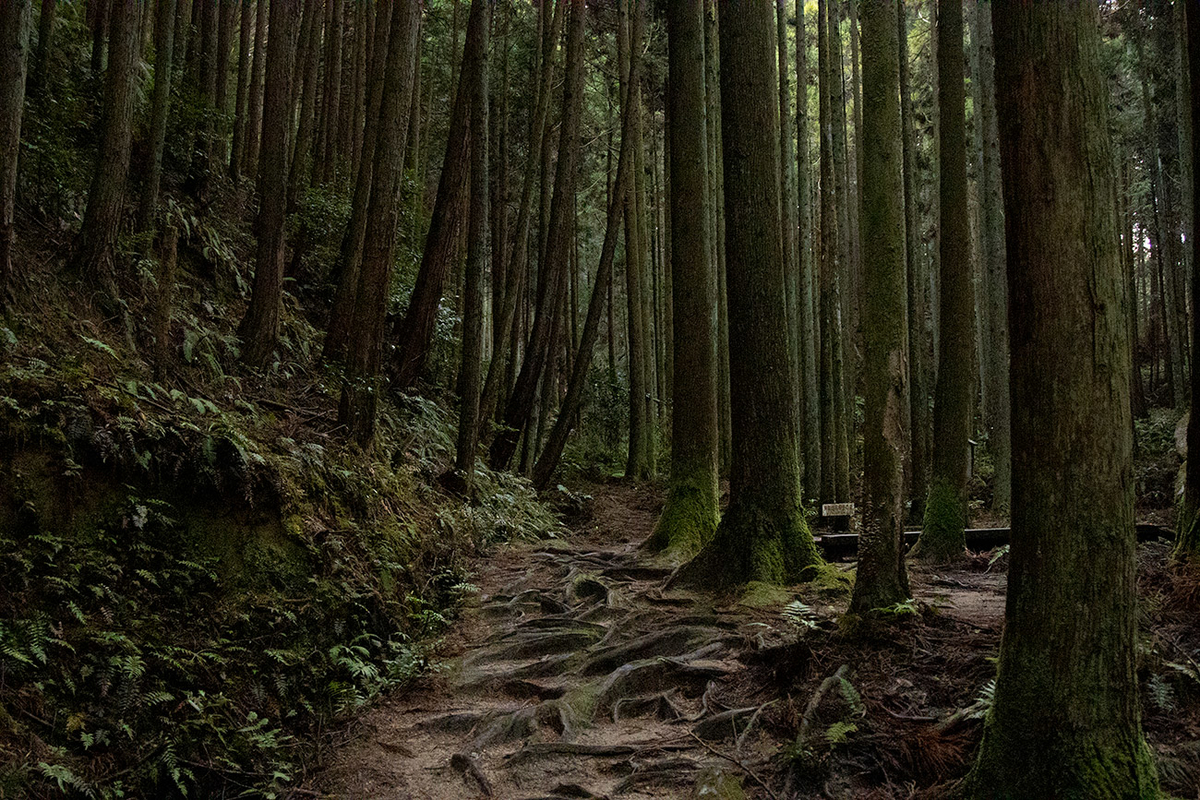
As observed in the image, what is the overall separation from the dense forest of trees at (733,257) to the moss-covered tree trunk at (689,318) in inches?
1.5

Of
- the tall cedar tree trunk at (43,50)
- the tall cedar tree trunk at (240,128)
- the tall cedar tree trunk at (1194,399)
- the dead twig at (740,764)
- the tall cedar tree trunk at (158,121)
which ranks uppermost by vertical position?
the tall cedar tree trunk at (240,128)

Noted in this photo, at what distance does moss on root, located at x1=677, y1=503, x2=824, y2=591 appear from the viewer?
663cm

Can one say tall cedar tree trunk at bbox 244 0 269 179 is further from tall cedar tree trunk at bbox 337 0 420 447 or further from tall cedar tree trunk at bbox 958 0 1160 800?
tall cedar tree trunk at bbox 958 0 1160 800

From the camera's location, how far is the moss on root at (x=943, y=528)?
332 inches

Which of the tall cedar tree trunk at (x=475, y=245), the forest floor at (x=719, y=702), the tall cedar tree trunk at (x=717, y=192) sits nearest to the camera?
the forest floor at (x=719, y=702)

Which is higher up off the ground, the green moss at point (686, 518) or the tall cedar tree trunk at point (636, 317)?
the tall cedar tree trunk at point (636, 317)

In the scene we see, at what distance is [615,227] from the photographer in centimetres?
1249

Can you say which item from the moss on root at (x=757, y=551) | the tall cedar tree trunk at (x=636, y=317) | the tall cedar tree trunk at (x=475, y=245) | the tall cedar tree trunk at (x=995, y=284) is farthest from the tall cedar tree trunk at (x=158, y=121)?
the tall cedar tree trunk at (x=995, y=284)

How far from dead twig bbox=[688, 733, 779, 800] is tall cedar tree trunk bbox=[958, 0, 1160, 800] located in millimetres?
1079

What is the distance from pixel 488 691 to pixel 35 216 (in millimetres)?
5373

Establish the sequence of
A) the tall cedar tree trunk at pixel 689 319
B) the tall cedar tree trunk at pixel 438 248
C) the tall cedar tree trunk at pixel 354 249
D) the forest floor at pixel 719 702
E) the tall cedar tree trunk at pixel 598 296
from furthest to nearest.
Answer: the tall cedar tree trunk at pixel 598 296, the tall cedar tree trunk at pixel 438 248, the tall cedar tree trunk at pixel 354 249, the tall cedar tree trunk at pixel 689 319, the forest floor at pixel 719 702

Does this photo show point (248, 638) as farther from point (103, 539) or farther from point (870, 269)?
point (870, 269)

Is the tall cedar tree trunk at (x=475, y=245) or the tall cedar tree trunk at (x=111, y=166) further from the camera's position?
the tall cedar tree trunk at (x=475, y=245)

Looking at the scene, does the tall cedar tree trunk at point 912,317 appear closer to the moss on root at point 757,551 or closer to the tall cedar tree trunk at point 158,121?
the moss on root at point 757,551
